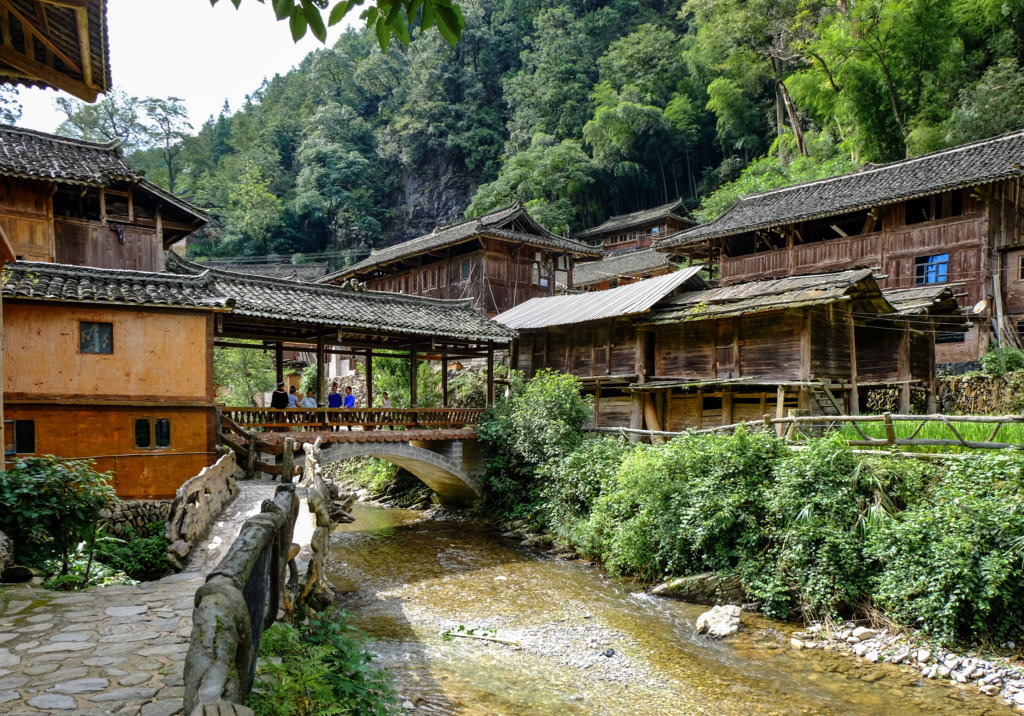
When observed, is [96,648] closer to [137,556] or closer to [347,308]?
[137,556]

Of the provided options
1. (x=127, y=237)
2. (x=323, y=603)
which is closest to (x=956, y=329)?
(x=323, y=603)

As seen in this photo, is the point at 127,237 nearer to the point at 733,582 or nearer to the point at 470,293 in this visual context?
the point at 470,293

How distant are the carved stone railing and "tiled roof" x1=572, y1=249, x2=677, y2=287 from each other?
31861 millimetres

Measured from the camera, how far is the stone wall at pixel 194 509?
7.88 m

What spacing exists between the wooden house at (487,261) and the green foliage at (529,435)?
32.4 feet

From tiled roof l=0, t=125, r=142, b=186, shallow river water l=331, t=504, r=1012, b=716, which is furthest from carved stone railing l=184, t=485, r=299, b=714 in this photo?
tiled roof l=0, t=125, r=142, b=186

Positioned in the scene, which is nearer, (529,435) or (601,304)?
(529,435)

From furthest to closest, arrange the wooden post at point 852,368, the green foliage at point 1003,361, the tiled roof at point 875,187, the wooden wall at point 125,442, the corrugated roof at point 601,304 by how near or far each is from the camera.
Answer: the tiled roof at point 875,187
the corrugated roof at point 601,304
the green foliage at point 1003,361
the wooden post at point 852,368
the wooden wall at point 125,442

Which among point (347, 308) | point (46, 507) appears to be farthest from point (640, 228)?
point (46, 507)

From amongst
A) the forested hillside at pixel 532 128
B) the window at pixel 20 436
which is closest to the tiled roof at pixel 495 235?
the forested hillside at pixel 532 128

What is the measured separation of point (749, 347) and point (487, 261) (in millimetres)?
14553

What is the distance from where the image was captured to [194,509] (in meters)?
8.61

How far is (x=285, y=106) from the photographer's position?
6200 centimetres

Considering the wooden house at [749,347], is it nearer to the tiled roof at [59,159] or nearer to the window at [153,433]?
the window at [153,433]
